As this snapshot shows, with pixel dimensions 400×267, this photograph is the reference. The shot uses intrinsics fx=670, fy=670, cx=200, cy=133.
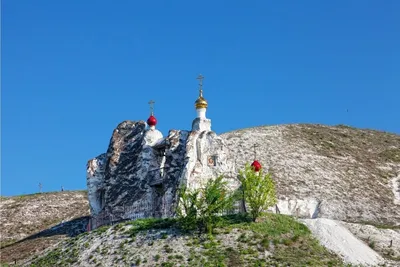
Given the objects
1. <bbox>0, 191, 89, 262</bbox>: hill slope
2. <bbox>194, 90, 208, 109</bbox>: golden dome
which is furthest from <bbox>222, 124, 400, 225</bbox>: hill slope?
<bbox>0, 191, 89, 262</bbox>: hill slope

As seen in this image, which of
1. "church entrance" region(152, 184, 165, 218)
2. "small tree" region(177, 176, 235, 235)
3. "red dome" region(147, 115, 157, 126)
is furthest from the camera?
"red dome" region(147, 115, 157, 126)

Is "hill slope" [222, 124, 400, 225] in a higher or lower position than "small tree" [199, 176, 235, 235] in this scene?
higher

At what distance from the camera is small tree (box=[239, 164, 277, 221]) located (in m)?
36.5

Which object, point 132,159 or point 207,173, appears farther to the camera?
point 132,159

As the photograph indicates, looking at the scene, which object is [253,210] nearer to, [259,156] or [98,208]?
[98,208]

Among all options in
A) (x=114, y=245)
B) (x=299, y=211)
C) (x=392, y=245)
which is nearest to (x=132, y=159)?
(x=114, y=245)

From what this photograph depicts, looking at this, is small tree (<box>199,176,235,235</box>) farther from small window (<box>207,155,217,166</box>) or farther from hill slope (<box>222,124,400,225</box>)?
hill slope (<box>222,124,400,225</box>)

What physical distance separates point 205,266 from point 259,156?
29.9 m

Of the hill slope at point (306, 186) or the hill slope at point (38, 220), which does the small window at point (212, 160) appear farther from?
the hill slope at point (38, 220)

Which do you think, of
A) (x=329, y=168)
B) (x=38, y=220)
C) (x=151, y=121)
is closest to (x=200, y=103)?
(x=151, y=121)

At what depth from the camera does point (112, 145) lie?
46531mm

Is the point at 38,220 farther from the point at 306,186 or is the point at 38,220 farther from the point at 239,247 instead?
the point at 239,247

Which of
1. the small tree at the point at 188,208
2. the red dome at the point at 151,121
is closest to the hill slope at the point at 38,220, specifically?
the red dome at the point at 151,121

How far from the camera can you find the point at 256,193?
1454 inches
